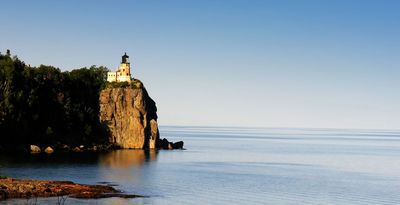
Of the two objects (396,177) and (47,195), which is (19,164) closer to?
(47,195)

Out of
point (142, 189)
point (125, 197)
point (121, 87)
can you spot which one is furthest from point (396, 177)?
point (121, 87)

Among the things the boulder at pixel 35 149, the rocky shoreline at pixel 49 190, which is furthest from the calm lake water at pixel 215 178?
the boulder at pixel 35 149

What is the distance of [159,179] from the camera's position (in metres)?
106

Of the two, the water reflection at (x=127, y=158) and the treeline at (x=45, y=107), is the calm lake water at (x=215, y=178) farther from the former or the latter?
the treeline at (x=45, y=107)

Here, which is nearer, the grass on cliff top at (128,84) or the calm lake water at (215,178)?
the calm lake water at (215,178)

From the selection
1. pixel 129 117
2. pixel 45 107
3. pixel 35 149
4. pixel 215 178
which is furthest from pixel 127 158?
pixel 215 178

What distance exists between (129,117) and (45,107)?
2528 centimetres

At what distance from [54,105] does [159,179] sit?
8044 centimetres

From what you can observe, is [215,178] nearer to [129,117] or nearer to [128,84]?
[129,117]

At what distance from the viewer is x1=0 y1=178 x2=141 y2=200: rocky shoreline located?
2862 inches

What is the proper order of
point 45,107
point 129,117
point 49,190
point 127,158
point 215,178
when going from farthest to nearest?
point 129,117 < point 45,107 < point 127,158 < point 215,178 < point 49,190

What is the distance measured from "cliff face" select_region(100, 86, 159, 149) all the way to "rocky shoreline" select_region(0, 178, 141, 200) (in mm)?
97909

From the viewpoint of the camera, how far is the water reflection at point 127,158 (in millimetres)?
130275

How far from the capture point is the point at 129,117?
18288 cm
